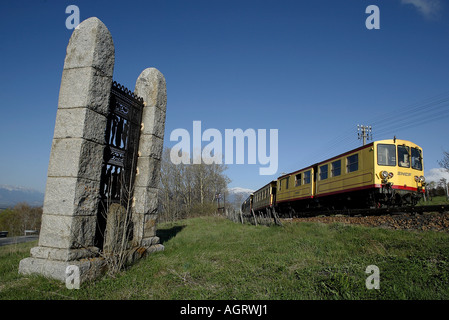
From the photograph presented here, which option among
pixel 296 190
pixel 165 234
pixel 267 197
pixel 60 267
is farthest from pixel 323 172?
pixel 60 267

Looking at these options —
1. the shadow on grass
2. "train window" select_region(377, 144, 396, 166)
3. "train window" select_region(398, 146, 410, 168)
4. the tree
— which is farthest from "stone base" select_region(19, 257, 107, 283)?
the tree

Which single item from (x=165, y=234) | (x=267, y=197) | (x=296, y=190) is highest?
(x=296, y=190)

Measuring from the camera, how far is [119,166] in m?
5.64

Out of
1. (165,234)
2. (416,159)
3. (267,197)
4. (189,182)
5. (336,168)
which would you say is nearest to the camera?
(165,234)

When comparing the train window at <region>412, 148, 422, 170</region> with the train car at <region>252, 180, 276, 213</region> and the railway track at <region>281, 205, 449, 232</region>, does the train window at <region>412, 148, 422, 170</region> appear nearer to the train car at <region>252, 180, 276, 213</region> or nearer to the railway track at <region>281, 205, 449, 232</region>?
the railway track at <region>281, 205, 449, 232</region>

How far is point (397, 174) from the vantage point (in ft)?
35.4

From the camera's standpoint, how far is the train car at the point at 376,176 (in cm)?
1073

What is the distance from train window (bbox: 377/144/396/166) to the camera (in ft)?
35.4

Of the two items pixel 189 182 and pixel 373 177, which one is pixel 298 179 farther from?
pixel 189 182

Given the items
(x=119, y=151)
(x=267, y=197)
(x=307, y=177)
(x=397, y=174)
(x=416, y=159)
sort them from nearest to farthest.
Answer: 1. (x=119, y=151)
2. (x=397, y=174)
3. (x=416, y=159)
4. (x=307, y=177)
5. (x=267, y=197)

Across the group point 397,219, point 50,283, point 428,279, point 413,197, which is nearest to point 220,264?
point 50,283

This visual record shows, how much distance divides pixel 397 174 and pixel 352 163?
1.83 m
